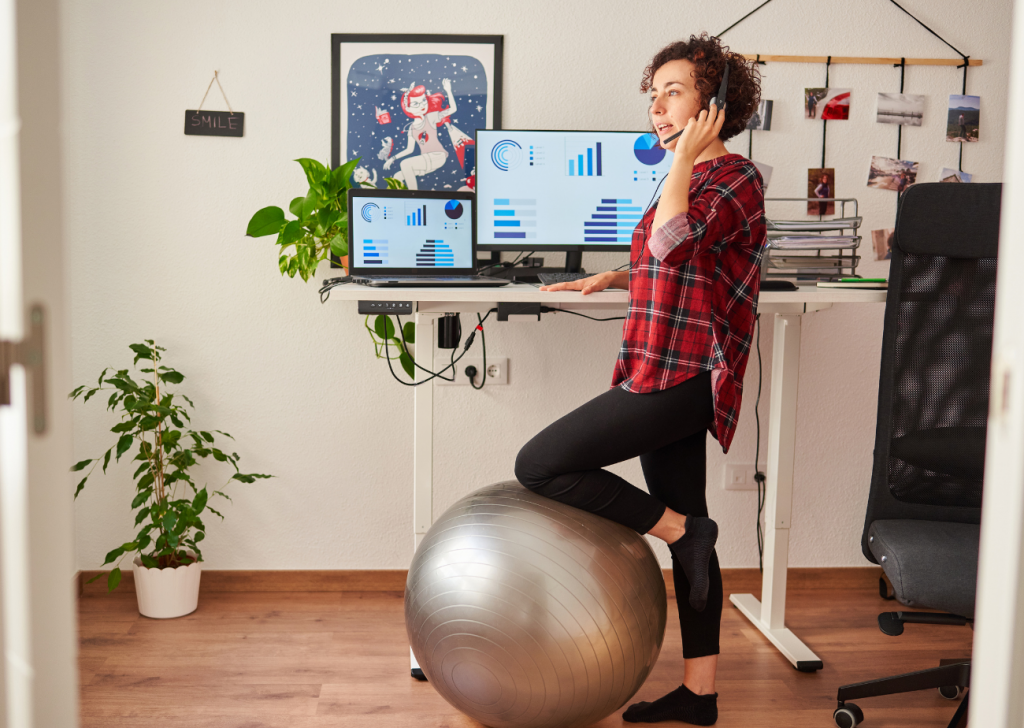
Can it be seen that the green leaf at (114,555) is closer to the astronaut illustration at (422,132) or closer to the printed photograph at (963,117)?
the astronaut illustration at (422,132)

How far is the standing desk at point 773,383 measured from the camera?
1785mm

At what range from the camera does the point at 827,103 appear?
2.47 m

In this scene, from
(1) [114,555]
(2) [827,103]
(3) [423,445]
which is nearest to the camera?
(3) [423,445]

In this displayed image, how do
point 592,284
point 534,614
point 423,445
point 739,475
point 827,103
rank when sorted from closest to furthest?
point 534,614 < point 592,284 < point 423,445 < point 827,103 < point 739,475

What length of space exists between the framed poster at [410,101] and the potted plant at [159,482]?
0.88m

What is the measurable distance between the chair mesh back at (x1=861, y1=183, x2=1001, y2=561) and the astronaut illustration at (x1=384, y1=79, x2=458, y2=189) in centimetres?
135

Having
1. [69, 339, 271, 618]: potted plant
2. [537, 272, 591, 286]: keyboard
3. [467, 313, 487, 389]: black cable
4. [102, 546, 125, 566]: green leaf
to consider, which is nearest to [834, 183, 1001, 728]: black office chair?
[537, 272, 591, 286]: keyboard

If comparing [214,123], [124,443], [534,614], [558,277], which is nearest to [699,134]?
[558,277]

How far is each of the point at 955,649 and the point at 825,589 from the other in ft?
1.60

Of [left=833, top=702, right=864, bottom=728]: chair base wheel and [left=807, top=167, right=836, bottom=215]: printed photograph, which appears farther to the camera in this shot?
[left=807, top=167, right=836, bottom=215]: printed photograph

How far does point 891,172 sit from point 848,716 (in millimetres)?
1655

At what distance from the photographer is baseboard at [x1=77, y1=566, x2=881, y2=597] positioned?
2.51 m

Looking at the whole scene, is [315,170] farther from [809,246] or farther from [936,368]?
[936,368]

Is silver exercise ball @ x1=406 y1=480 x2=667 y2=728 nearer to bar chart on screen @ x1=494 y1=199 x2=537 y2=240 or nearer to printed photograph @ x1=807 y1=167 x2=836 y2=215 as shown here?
bar chart on screen @ x1=494 y1=199 x2=537 y2=240
